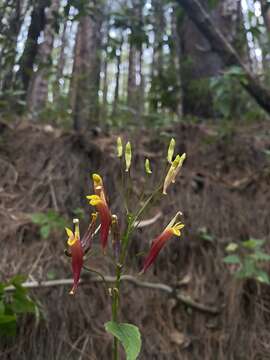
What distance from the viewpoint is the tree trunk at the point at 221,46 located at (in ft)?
10.2

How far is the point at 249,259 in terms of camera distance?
8.70 feet

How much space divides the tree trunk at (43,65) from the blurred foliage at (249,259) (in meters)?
1.88

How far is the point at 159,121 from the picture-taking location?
4.26 meters

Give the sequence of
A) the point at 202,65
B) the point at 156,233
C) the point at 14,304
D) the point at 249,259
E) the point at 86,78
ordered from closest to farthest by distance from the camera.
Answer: the point at 14,304 < the point at 249,259 < the point at 156,233 < the point at 86,78 < the point at 202,65

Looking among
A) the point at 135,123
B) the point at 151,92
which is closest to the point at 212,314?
the point at 135,123

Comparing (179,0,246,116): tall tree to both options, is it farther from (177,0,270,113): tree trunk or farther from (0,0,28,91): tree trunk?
(0,0,28,91): tree trunk

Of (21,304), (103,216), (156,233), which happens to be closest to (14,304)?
(21,304)

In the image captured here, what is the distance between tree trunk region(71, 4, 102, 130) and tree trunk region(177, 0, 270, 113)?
796mm

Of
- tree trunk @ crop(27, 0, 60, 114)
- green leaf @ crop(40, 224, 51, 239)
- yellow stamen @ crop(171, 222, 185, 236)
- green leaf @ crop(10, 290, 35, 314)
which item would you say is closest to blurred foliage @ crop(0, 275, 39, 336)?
green leaf @ crop(10, 290, 35, 314)

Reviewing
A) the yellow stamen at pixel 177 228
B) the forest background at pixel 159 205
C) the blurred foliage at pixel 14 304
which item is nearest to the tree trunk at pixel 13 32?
the forest background at pixel 159 205

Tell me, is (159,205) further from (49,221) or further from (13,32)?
(13,32)

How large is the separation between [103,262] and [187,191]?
0.97 metres

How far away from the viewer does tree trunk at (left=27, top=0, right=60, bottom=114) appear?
3.03 m

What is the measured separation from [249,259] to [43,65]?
1.98 metres
